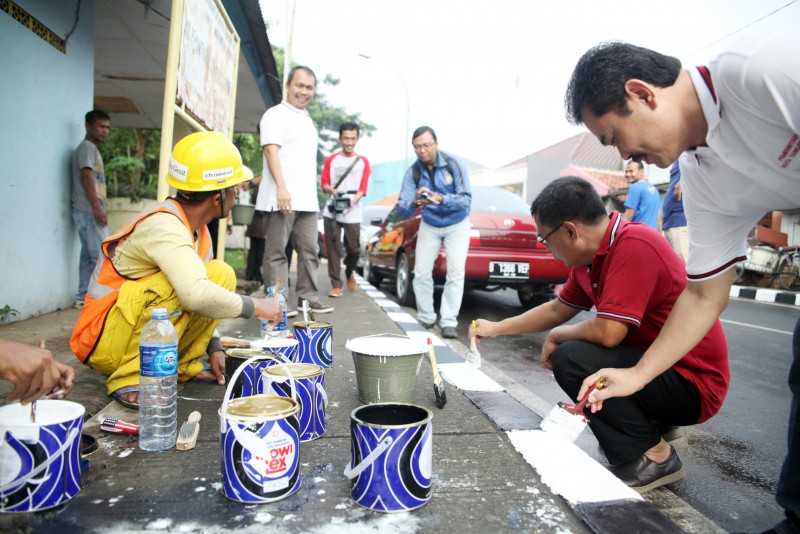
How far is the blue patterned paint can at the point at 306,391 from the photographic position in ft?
6.44

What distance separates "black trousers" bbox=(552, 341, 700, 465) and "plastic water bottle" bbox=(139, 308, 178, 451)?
5.44 ft

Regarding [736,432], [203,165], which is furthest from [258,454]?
[736,432]

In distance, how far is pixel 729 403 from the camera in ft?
11.3

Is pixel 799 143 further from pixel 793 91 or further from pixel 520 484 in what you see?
pixel 520 484

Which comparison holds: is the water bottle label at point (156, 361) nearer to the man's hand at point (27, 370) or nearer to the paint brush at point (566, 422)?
the man's hand at point (27, 370)

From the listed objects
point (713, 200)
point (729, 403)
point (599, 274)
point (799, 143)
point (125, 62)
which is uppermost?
point (125, 62)

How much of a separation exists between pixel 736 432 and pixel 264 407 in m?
2.62

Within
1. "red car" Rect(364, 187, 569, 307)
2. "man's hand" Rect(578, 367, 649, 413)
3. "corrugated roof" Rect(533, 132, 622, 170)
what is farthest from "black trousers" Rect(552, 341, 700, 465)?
"corrugated roof" Rect(533, 132, 622, 170)

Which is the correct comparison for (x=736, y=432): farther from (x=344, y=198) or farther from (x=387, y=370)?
(x=344, y=198)

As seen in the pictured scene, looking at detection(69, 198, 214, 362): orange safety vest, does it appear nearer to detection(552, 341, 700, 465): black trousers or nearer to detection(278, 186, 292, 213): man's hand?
detection(552, 341, 700, 465): black trousers

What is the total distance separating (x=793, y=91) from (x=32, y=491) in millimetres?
2192

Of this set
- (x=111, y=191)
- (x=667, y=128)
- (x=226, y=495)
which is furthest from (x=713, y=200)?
(x=111, y=191)

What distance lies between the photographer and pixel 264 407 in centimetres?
168

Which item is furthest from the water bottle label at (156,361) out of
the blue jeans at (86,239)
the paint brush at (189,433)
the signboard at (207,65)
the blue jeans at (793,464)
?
the blue jeans at (86,239)
